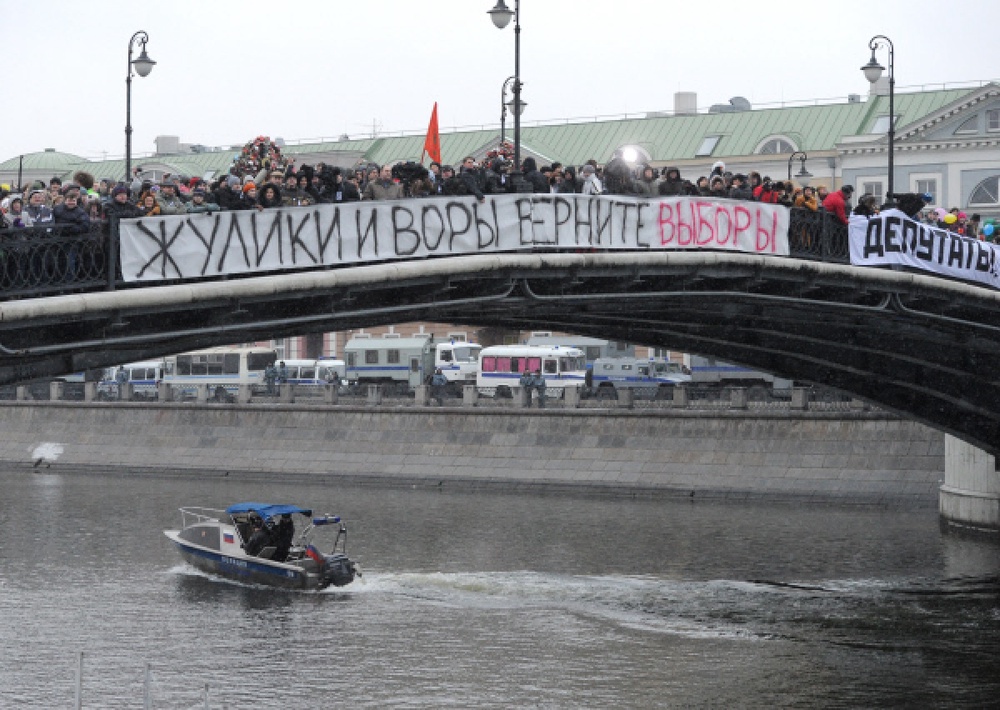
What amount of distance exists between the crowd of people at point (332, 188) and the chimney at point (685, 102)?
50740 mm

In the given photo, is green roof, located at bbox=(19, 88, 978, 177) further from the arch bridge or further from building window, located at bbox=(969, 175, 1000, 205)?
the arch bridge

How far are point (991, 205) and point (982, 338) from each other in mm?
31533

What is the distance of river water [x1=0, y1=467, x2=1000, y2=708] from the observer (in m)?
27.8

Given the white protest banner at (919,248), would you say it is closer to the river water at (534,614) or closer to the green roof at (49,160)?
the river water at (534,614)

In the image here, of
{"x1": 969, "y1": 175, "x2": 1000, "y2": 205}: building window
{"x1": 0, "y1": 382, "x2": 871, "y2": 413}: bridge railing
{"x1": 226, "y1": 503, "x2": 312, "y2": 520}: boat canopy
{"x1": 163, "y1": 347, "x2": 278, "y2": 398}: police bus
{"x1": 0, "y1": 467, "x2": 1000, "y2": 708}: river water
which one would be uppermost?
{"x1": 969, "y1": 175, "x2": 1000, "y2": 205}: building window

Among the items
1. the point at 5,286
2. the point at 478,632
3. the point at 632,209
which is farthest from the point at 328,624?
the point at 5,286

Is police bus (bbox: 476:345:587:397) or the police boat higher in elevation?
police bus (bbox: 476:345:587:397)

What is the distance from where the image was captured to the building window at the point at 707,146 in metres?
72.8

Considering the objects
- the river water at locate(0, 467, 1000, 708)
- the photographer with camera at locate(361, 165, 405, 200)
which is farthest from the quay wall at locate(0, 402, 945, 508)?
the photographer with camera at locate(361, 165, 405, 200)

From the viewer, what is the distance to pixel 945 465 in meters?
46.1

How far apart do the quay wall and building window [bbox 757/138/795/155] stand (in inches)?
786

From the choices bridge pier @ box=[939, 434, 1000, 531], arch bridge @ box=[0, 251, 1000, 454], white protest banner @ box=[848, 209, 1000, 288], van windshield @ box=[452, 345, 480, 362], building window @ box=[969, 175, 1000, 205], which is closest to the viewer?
arch bridge @ box=[0, 251, 1000, 454]

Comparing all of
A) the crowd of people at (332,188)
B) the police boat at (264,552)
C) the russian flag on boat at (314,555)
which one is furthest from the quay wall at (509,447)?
the crowd of people at (332,188)

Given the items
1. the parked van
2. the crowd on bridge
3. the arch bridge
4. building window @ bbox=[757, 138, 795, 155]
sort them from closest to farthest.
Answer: the crowd on bridge → the arch bridge → the parked van → building window @ bbox=[757, 138, 795, 155]
